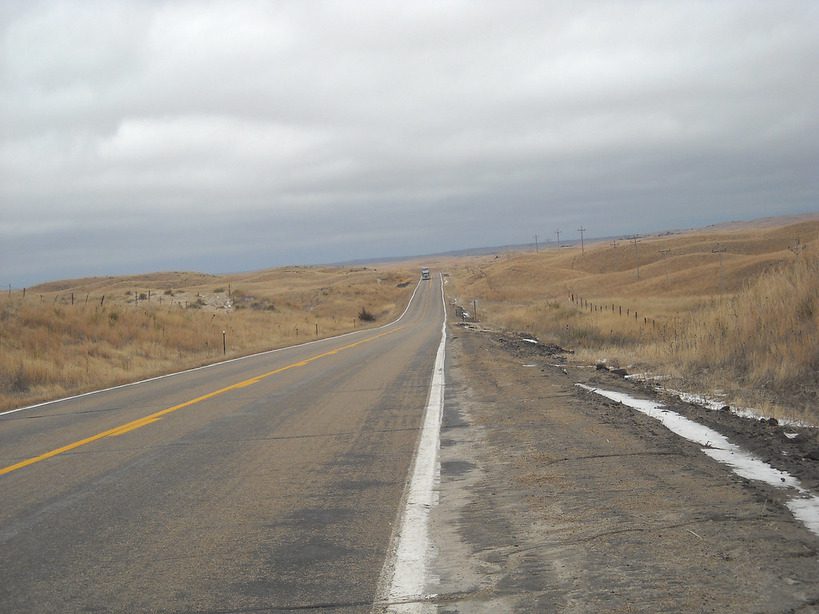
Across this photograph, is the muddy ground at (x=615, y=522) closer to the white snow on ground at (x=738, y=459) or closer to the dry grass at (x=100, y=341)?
the white snow on ground at (x=738, y=459)

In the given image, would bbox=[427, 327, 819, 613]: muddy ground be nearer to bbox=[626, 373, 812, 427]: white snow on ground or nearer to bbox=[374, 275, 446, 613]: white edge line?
bbox=[374, 275, 446, 613]: white edge line

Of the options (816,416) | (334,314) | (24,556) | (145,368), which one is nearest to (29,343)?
(145,368)

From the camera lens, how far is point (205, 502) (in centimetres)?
659

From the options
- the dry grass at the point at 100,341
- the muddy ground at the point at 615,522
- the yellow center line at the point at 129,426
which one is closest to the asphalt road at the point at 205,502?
the yellow center line at the point at 129,426

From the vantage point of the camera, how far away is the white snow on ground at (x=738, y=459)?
5340mm

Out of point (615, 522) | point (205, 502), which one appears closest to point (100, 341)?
point (205, 502)

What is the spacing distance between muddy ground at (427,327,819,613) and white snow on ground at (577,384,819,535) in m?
0.12

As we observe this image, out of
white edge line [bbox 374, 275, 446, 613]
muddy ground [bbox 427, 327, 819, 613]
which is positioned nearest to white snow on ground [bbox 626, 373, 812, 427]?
muddy ground [bbox 427, 327, 819, 613]

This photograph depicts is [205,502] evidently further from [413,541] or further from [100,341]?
[100,341]

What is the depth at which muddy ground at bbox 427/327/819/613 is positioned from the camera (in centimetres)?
414

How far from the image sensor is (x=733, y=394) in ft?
37.0

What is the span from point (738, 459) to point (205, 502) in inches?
190

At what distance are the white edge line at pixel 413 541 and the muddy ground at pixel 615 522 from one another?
12 centimetres

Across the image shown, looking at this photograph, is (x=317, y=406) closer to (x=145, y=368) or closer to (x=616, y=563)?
(x=616, y=563)
